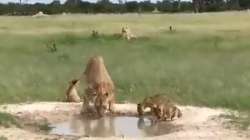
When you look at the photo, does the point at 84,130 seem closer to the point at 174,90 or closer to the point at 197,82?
the point at 174,90

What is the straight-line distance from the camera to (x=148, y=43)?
1403 inches

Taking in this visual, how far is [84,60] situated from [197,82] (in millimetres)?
7578

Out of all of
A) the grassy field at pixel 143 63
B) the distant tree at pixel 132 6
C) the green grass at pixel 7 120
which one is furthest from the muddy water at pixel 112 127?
the distant tree at pixel 132 6

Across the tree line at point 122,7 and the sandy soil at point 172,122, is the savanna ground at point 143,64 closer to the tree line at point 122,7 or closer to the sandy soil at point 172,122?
the sandy soil at point 172,122

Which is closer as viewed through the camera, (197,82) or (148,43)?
(197,82)

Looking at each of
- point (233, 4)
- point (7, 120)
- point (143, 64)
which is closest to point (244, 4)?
point (233, 4)

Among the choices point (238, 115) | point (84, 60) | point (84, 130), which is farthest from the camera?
point (84, 60)

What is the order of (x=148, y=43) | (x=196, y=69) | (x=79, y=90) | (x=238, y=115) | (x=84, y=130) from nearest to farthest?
(x=84, y=130), (x=238, y=115), (x=79, y=90), (x=196, y=69), (x=148, y=43)

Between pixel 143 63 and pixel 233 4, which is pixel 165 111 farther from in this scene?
pixel 233 4

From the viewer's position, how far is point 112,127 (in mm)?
14844

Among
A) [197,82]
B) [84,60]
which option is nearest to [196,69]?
[197,82]

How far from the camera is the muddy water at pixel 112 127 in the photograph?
14125 mm

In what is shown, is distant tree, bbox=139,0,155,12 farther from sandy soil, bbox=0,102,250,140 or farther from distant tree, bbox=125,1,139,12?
sandy soil, bbox=0,102,250,140

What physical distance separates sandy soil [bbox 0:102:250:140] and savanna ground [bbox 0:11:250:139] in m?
0.99
